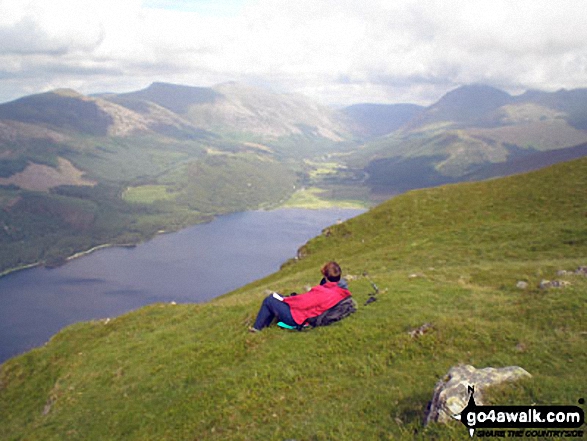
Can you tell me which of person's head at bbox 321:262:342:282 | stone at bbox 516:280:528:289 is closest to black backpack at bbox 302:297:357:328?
person's head at bbox 321:262:342:282

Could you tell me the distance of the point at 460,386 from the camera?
1138cm

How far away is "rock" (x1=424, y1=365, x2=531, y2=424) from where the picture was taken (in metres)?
10.9

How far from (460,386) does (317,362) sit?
6.72 m

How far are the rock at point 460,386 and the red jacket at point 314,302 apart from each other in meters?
8.00

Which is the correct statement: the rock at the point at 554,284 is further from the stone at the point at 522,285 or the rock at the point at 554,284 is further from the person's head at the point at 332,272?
the person's head at the point at 332,272

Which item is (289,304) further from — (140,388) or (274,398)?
(140,388)

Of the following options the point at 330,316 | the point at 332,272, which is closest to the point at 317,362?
the point at 330,316

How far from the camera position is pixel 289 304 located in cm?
1983

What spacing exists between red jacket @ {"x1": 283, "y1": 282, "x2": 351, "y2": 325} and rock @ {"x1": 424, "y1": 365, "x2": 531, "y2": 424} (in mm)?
8004

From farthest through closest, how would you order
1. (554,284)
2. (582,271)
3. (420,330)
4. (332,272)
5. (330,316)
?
(582,271), (554,284), (330,316), (332,272), (420,330)

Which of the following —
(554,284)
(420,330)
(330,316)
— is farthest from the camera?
(554,284)

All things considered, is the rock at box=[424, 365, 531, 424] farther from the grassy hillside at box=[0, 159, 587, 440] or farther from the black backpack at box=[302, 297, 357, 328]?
the black backpack at box=[302, 297, 357, 328]

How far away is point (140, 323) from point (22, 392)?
→ 9.39m

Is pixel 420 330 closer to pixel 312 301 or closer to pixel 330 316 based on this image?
pixel 330 316
